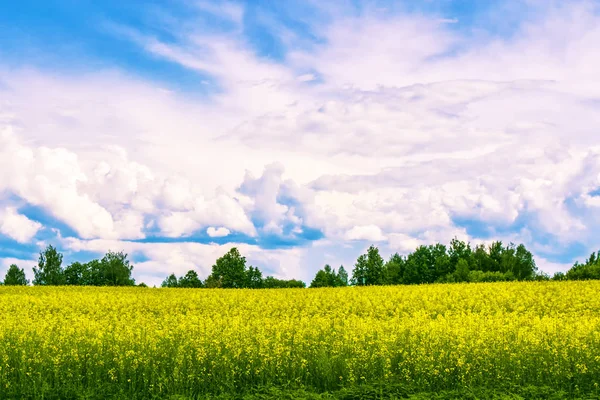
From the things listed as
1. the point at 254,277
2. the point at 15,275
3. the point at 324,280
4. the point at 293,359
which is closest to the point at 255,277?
the point at 254,277

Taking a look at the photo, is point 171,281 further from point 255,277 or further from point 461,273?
point 461,273

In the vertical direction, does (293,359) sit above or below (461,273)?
below

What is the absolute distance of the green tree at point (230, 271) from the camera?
73812 millimetres

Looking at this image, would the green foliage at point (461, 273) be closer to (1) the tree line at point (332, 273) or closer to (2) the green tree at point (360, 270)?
(1) the tree line at point (332, 273)

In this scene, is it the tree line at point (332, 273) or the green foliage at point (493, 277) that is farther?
the tree line at point (332, 273)

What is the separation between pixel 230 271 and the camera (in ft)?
245

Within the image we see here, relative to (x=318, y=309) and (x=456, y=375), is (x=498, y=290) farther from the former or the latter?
(x=456, y=375)

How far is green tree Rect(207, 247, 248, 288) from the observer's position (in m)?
73.8

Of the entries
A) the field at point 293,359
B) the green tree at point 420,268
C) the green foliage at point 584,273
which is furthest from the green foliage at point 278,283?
the field at point 293,359

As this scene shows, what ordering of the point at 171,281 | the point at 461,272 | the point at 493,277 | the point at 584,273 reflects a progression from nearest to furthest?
1. the point at 584,273
2. the point at 493,277
3. the point at 461,272
4. the point at 171,281

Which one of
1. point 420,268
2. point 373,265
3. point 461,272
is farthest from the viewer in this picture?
point 373,265

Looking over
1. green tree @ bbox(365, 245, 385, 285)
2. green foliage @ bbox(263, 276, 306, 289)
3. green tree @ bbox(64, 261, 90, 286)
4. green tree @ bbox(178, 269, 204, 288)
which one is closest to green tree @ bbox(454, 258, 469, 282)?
green tree @ bbox(365, 245, 385, 285)

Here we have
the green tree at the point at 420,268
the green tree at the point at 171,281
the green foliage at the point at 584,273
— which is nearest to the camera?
the green foliage at the point at 584,273

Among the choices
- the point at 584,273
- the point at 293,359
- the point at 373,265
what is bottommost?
the point at 293,359
